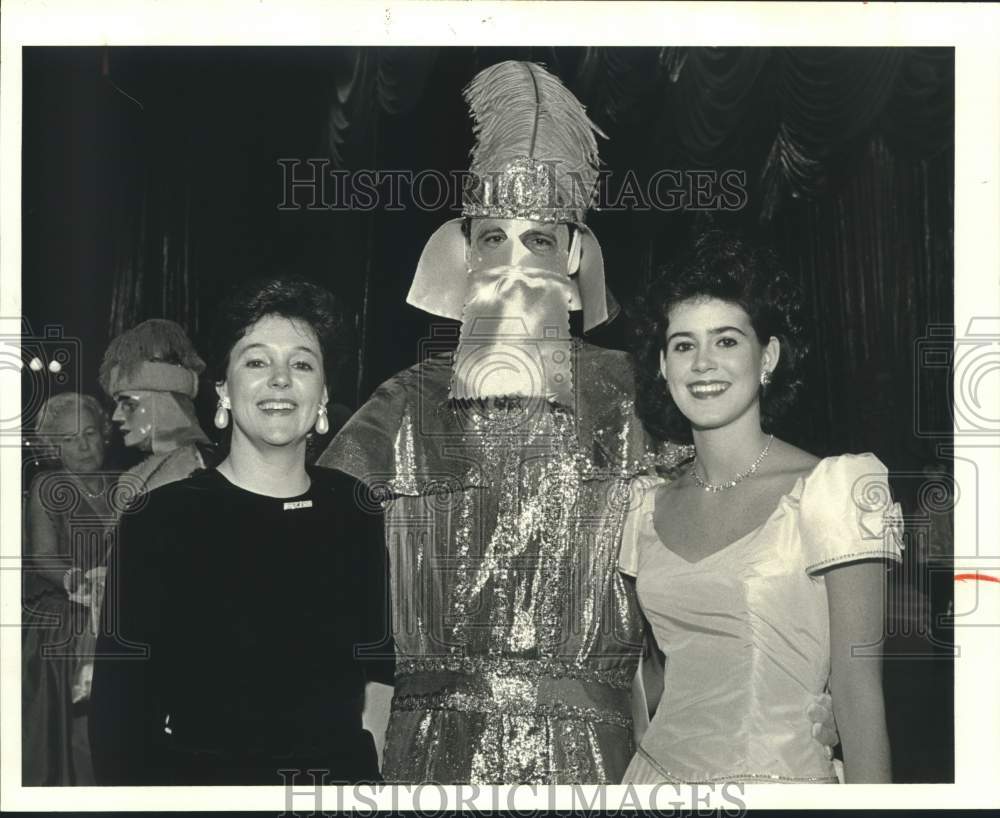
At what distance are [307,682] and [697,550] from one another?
3.32ft

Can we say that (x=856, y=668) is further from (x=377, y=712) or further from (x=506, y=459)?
(x=377, y=712)

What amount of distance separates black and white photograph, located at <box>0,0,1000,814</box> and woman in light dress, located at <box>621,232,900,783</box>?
0.04 metres

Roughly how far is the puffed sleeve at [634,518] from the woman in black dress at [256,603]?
2.05ft

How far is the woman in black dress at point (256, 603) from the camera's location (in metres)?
2.86

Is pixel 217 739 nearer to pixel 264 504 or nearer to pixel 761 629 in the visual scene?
pixel 264 504

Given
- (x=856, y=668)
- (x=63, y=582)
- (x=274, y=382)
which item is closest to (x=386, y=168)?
(x=274, y=382)

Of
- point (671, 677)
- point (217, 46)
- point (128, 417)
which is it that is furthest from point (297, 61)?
point (671, 677)

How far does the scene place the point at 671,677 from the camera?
9.21 ft

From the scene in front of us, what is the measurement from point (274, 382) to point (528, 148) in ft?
2.88

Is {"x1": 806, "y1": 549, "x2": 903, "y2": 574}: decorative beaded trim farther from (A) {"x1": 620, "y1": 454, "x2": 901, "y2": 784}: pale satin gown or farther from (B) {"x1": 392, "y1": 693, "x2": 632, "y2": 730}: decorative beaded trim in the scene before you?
(B) {"x1": 392, "y1": 693, "x2": 632, "y2": 730}: decorative beaded trim

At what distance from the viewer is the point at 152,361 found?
3018 mm

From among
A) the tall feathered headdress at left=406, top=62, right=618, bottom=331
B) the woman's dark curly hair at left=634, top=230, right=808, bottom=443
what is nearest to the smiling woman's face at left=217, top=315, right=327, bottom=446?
the tall feathered headdress at left=406, top=62, right=618, bottom=331

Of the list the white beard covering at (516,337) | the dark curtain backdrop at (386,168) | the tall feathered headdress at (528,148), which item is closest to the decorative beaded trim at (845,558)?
the dark curtain backdrop at (386,168)

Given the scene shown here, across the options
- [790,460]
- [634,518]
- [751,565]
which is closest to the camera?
[751,565]
